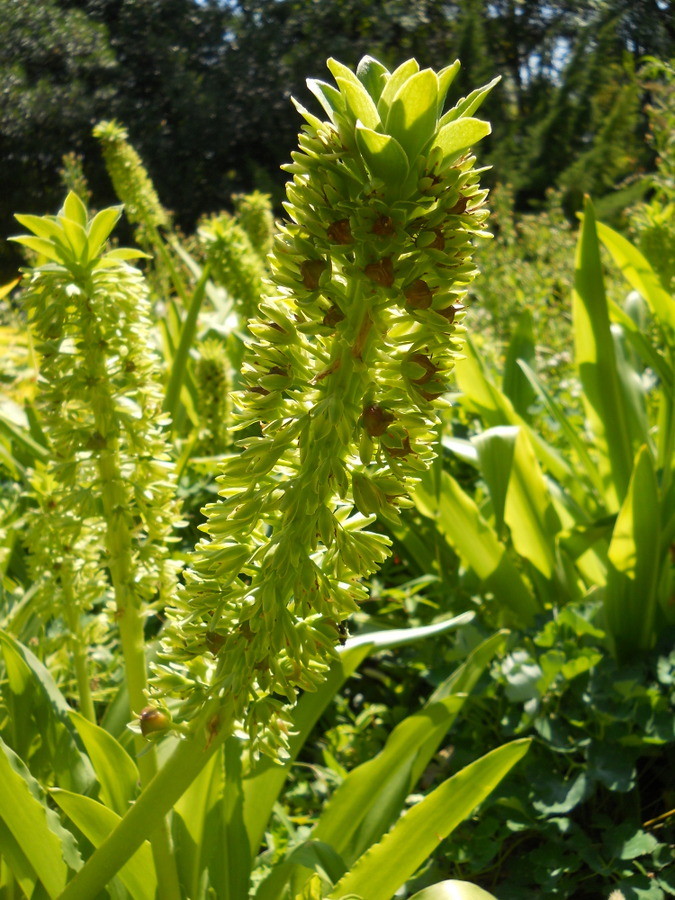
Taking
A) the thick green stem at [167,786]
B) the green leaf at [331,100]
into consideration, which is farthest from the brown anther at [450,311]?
the thick green stem at [167,786]

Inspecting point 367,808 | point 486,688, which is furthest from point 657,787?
point 367,808

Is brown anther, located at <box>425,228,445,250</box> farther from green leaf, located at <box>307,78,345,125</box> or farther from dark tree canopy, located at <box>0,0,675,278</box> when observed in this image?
dark tree canopy, located at <box>0,0,675,278</box>

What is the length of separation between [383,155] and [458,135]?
0.08 metres

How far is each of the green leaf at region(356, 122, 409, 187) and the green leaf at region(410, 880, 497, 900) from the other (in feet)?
3.10

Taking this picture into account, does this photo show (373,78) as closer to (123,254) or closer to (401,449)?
(401,449)

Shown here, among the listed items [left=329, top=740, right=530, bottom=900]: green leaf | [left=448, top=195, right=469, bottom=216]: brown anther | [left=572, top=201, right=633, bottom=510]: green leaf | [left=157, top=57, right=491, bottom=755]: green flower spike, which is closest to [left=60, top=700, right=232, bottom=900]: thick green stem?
[left=157, top=57, right=491, bottom=755]: green flower spike

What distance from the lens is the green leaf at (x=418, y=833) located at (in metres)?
1.29

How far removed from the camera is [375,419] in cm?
82

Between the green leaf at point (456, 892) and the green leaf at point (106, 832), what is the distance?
44 centimetres

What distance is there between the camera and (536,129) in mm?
22188

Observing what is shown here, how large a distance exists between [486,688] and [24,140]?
18.6m

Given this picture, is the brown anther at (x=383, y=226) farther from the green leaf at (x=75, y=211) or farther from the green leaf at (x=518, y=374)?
the green leaf at (x=518, y=374)

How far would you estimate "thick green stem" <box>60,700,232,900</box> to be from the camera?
903mm

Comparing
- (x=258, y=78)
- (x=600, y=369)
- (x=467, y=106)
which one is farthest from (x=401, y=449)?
(x=258, y=78)
